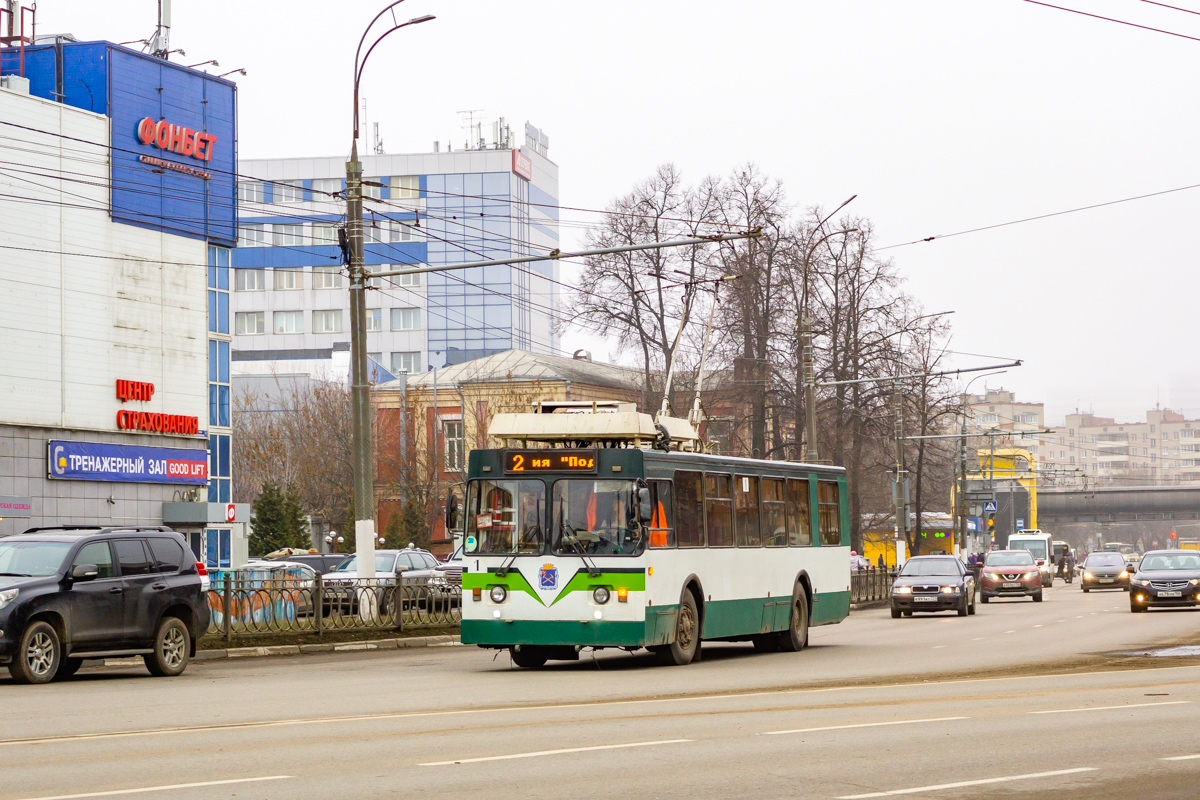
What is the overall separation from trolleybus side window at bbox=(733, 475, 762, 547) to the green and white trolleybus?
33 cm

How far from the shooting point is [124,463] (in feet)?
143

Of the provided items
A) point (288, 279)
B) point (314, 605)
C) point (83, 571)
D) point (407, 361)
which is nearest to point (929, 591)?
point (314, 605)

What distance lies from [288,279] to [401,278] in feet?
32.2

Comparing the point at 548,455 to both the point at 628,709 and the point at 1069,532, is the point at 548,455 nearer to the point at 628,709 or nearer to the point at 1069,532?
the point at 628,709

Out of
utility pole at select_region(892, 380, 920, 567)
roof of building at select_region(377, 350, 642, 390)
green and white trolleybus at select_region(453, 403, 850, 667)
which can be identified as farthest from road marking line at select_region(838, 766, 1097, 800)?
roof of building at select_region(377, 350, 642, 390)

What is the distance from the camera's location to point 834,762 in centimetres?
1025

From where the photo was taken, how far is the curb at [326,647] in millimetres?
22938

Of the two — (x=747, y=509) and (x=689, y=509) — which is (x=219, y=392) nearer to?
(x=747, y=509)

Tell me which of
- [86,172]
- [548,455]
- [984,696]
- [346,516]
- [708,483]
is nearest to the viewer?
[984,696]

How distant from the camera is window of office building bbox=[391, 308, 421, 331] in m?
120

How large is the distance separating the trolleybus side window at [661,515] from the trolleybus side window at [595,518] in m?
0.28

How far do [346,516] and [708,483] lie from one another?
179ft

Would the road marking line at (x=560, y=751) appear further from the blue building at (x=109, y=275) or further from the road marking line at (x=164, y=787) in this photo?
the blue building at (x=109, y=275)

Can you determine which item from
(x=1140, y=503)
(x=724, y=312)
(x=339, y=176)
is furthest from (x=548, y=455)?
(x=1140, y=503)
